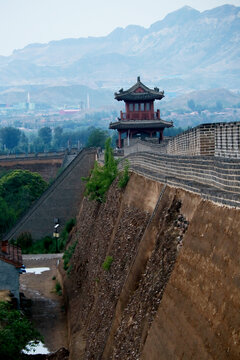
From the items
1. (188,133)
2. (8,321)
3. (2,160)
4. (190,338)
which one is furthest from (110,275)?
(2,160)

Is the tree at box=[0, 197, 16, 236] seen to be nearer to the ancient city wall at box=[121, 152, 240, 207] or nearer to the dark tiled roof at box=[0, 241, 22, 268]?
the dark tiled roof at box=[0, 241, 22, 268]

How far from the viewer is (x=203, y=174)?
1827cm

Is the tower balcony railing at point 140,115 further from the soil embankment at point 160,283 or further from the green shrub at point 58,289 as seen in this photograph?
the soil embankment at point 160,283

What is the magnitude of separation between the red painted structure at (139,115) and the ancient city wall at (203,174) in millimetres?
37349

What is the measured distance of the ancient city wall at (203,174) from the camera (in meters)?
14.5

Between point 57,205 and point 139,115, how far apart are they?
630 inches

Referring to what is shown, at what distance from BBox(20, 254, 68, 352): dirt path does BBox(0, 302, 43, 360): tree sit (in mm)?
3960

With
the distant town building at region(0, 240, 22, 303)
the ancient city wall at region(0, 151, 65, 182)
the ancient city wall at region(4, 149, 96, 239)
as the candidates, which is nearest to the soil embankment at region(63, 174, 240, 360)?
the distant town building at region(0, 240, 22, 303)

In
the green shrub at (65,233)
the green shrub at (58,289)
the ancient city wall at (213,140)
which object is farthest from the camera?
the green shrub at (65,233)

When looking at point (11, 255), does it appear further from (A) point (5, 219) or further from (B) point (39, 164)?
(B) point (39, 164)

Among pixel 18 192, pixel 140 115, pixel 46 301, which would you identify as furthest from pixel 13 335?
pixel 18 192

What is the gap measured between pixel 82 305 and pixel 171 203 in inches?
403

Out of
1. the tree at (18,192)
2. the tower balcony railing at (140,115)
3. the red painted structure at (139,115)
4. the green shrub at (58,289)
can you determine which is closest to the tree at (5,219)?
the tree at (18,192)

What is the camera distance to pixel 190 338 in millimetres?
13125
